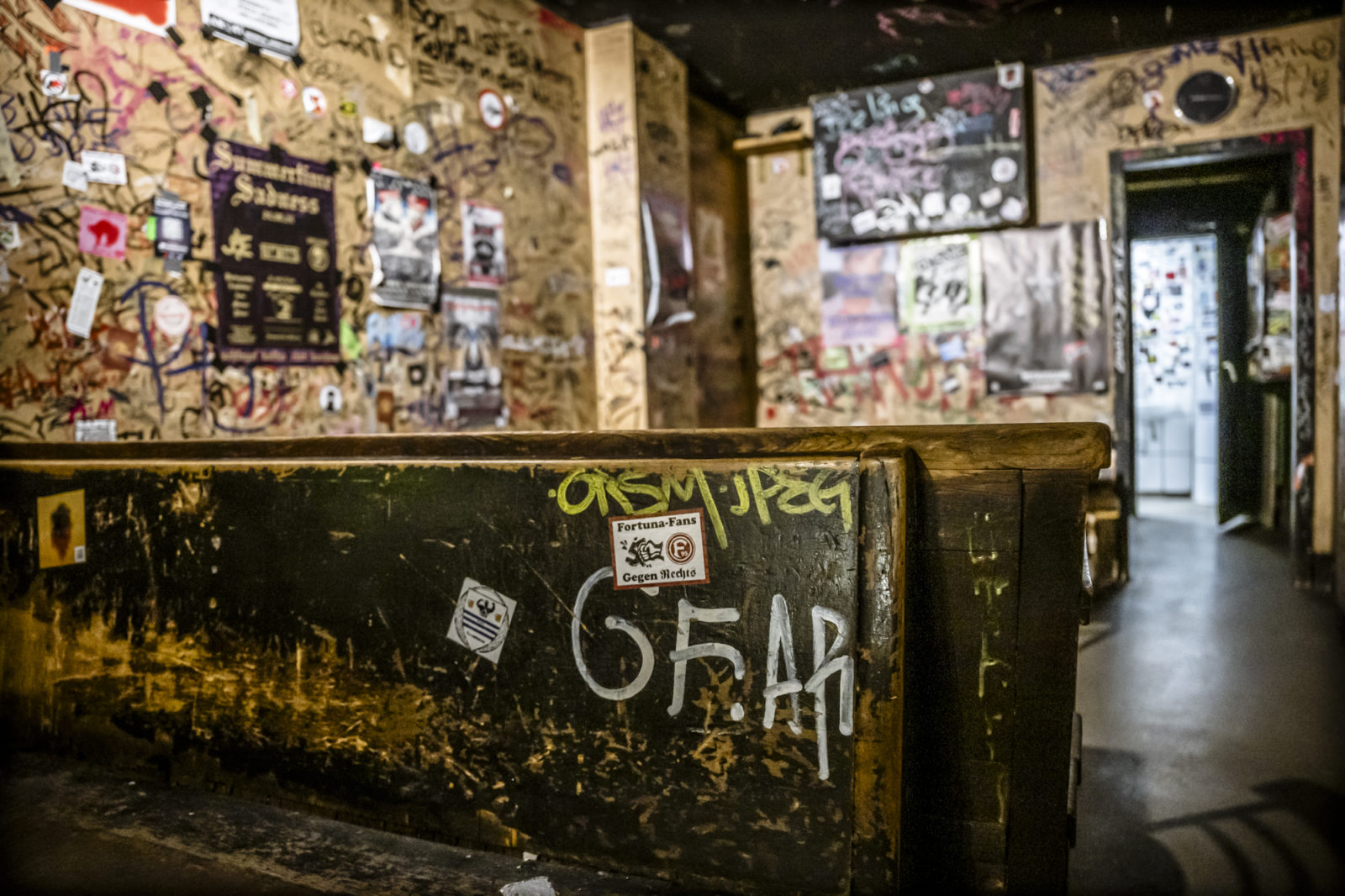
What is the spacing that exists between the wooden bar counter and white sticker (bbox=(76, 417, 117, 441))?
1.15 m

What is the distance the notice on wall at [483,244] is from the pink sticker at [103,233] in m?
1.68

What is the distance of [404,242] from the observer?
391 cm

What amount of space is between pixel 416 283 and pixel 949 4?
3595mm

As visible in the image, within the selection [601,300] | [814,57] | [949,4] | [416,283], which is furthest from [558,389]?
[949,4]

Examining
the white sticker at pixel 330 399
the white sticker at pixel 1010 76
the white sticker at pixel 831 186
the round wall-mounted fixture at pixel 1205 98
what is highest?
the white sticker at pixel 1010 76

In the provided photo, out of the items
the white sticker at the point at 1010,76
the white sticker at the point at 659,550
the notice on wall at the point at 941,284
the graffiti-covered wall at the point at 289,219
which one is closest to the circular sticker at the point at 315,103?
the graffiti-covered wall at the point at 289,219

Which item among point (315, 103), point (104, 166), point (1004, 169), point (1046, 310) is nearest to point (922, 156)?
point (1004, 169)

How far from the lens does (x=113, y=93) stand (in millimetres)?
2803

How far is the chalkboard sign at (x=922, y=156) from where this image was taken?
5777mm

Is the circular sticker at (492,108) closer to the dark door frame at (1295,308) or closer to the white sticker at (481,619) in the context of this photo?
the white sticker at (481,619)

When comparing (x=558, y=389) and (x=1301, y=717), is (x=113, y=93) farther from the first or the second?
(x=1301, y=717)

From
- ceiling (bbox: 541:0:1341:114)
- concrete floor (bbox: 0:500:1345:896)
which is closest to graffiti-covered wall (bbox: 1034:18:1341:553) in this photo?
ceiling (bbox: 541:0:1341:114)

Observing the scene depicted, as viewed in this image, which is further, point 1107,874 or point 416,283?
point 416,283

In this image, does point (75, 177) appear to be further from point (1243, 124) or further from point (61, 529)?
point (1243, 124)
